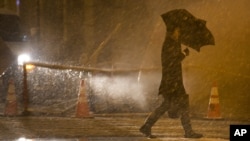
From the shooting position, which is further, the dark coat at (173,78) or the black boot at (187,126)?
the black boot at (187,126)

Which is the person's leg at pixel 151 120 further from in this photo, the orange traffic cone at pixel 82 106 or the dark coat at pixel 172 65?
the orange traffic cone at pixel 82 106

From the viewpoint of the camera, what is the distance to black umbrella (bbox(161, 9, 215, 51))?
928cm

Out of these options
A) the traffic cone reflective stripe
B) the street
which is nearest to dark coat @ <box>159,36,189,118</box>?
the street

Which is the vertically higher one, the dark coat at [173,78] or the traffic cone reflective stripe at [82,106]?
the dark coat at [173,78]

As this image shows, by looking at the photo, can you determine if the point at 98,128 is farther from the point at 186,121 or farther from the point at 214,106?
the point at 214,106

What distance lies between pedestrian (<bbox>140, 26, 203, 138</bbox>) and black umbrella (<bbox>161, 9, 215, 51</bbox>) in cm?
8

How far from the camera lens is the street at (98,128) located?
942cm

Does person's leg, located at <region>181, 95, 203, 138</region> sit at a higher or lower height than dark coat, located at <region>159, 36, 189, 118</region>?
lower

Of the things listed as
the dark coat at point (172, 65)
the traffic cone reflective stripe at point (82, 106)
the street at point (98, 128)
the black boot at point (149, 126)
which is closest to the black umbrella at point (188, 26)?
the dark coat at point (172, 65)

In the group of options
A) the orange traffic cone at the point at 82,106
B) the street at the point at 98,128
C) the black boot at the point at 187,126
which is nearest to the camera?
the black boot at the point at 187,126

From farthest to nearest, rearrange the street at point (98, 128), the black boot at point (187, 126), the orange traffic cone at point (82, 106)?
the orange traffic cone at point (82, 106), the street at point (98, 128), the black boot at point (187, 126)

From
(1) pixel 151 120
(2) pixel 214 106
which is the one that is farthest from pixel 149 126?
(2) pixel 214 106

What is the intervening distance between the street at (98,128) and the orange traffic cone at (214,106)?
0.48ft

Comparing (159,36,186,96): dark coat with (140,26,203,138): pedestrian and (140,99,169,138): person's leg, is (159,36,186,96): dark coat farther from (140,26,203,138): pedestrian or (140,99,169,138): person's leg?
(140,99,169,138): person's leg
